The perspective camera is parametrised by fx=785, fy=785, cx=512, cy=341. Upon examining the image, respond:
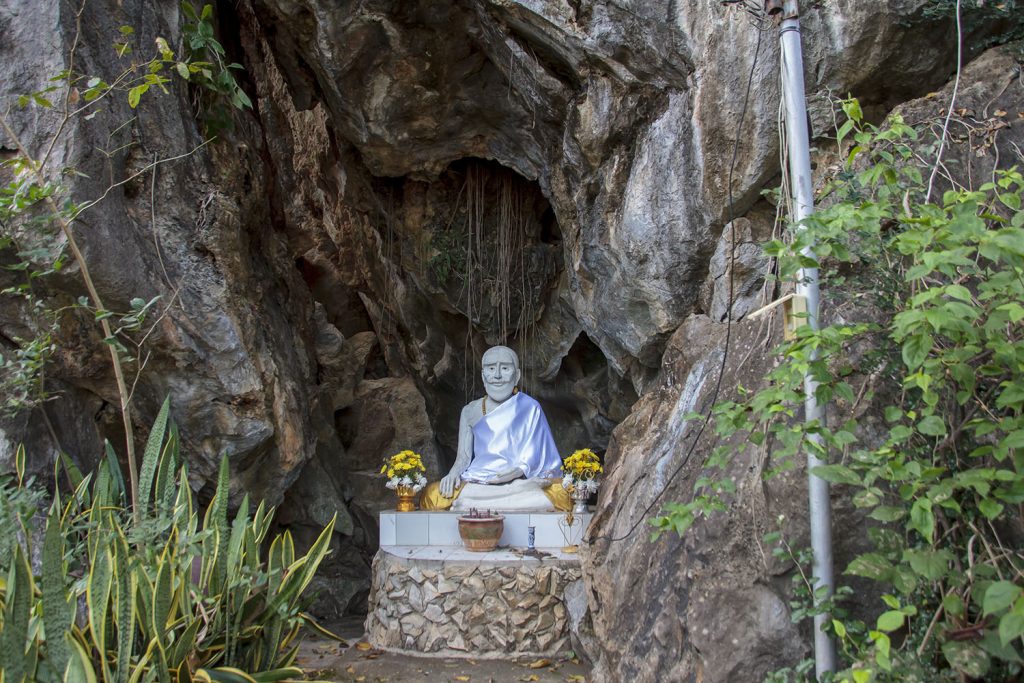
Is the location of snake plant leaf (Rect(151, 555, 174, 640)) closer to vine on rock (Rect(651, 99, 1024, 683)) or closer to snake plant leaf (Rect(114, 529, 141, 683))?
snake plant leaf (Rect(114, 529, 141, 683))

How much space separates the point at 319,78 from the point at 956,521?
5406 mm

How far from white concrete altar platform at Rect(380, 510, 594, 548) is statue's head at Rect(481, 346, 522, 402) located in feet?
4.83

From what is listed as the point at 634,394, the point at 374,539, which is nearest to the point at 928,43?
the point at 634,394

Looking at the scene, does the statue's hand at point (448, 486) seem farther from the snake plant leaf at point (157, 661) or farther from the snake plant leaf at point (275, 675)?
the snake plant leaf at point (157, 661)

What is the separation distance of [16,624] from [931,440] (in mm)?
3009

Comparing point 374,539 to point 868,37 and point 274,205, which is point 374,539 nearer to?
point 274,205

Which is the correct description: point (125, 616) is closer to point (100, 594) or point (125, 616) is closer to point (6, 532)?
point (100, 594)

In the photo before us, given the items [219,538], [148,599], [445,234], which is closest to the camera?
[148,599]

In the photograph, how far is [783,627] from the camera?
2768 mm

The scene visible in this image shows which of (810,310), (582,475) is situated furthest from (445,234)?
(810,310)

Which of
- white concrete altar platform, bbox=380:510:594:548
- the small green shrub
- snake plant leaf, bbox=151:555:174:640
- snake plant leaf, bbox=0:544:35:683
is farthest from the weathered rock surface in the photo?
snake plant leaf, bbox=0:544:35:683

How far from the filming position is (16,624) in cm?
254

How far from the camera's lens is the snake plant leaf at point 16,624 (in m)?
2.51

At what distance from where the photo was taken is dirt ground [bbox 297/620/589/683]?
4.30 meters
